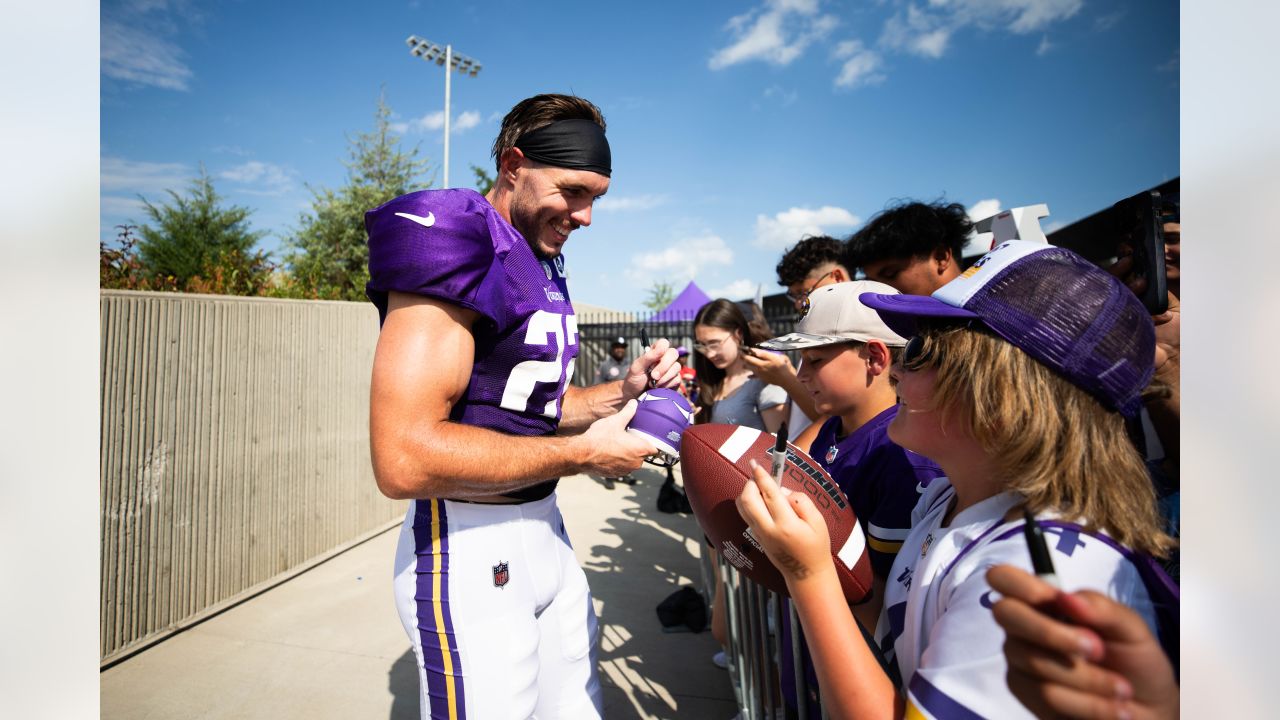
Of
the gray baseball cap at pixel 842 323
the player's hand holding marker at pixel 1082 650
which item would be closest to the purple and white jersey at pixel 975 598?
the player's hand holding marker at pixel 1082 650

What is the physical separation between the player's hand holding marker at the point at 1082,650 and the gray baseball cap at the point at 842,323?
153cm

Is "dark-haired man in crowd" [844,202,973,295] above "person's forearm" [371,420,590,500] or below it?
above

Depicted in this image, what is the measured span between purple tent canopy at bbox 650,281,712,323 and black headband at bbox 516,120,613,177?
13160 millimetres

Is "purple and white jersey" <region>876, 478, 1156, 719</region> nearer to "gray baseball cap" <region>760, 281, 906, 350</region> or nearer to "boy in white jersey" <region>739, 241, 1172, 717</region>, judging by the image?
"boy in white jersey" <region>739, 241, 1172, 717</region>

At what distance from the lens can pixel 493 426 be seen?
1672mm

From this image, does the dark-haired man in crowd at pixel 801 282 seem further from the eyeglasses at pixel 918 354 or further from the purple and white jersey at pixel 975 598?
the purple and white jersey at pixel 975 598

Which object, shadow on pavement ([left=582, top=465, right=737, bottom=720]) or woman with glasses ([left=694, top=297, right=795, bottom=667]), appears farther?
woman with glasses ([left=694, top=297, right=795, bottom=667])

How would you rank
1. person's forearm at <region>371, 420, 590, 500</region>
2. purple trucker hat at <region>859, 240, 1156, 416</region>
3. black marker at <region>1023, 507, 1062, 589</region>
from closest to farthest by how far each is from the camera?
black marker at <region>1023, 507, 1062, 589</region> < purple trucker hat at <region>859, 240, 1156, 416</region> < person's forearm at <region>371, 420, 590, 500</region>

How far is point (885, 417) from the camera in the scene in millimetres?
1990

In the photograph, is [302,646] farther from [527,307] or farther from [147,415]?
[527,307]

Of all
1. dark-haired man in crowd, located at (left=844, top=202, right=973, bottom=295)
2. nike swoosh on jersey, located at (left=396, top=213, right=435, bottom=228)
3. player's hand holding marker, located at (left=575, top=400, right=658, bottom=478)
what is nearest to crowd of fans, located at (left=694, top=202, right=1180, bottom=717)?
player's hand holding marker, located at (left=575, top=400, right=658, bottom=478)

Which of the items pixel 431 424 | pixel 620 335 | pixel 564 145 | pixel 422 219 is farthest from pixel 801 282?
pixel 620 335

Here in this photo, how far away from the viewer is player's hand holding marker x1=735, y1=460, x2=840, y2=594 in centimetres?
107

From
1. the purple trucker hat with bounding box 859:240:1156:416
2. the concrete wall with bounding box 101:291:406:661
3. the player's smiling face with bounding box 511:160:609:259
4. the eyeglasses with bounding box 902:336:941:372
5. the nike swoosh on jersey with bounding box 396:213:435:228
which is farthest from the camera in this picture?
the concrete wall with bounding box 101:291:406:661
